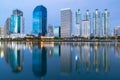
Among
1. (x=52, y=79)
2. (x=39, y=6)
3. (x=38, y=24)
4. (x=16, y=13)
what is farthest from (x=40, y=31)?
(x=52, y=79)

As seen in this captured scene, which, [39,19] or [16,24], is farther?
[16,24]

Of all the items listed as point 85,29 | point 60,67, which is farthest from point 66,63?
point 85,29

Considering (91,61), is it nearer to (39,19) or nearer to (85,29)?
(39,19)

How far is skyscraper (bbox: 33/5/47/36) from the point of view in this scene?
180 metres

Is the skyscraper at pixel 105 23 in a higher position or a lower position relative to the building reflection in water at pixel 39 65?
higher

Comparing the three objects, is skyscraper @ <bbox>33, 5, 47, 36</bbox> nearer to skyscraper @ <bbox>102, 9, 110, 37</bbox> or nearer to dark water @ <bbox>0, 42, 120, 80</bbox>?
skyscraper @ <bbox>102, 9, 110, 37</bbox>

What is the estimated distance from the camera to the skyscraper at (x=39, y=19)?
180 metres

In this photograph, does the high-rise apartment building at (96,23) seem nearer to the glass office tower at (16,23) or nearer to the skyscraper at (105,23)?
the skyscraper at (105,23)

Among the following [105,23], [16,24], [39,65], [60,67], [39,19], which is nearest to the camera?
[60,67]

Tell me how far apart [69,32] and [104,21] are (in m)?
29.9

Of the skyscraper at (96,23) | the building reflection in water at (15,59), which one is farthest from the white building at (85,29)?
the building reflection in water at (15,59)

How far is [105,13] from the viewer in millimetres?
196375

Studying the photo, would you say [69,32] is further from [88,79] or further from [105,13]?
[88,79]

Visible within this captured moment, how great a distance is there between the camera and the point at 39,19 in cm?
18150
